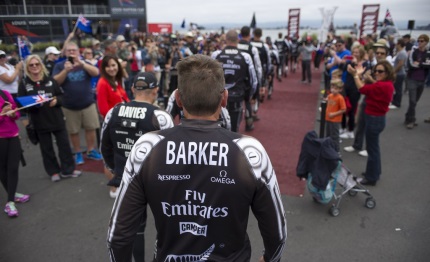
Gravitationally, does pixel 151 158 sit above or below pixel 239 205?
above

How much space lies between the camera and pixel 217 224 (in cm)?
148

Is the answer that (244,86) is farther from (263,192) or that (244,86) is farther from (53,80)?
(263,192)

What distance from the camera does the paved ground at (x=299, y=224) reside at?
11.0 ft

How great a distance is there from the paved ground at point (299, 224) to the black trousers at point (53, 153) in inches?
8.7

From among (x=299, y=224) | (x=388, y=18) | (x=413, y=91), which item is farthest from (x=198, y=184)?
(x=388, y=18)

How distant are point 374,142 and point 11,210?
201 inches

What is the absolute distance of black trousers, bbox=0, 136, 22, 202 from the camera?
4094 millimetres

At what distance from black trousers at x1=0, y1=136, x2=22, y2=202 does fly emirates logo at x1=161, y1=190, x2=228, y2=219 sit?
3571mm

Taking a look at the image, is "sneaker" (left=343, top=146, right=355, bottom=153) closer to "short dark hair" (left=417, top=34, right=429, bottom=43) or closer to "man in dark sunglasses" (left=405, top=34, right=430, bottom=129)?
"man in dark sunglasses" (left=405, top=34, right=430, bottom=129)

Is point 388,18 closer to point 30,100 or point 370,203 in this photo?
point 370,203

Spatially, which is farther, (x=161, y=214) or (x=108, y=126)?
(x=108, y=126)

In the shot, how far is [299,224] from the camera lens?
386 cm

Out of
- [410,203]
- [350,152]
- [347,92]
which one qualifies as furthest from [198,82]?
[347,92]

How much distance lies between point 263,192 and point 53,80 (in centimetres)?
447
